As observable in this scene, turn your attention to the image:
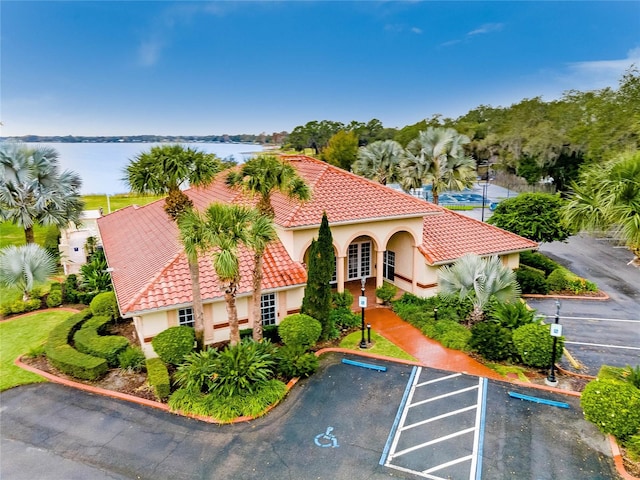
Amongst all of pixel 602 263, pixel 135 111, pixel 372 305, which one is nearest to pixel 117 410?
pixel 372 305

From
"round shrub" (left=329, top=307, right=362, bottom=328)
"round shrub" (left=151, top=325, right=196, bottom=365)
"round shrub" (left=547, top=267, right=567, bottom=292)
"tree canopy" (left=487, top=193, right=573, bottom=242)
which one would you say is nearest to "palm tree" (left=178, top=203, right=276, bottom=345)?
"round shrub" (left=151, top=325, right=196, bottom=365)

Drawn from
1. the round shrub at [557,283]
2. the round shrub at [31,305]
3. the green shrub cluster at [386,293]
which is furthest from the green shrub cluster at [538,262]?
the round shrub at [31,305]

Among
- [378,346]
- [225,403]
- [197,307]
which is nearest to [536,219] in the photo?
[378,346]

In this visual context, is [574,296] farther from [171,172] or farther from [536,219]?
[171,172]

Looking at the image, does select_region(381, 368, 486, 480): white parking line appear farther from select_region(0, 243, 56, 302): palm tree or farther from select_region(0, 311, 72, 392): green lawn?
select_region(0, 243, 56, 302): palm tree

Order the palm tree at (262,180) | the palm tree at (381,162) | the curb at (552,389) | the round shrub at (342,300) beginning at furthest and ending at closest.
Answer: the palm tree at (381,162), the round shrub at (342,300), the palm tree at (262,180), the curb at (552,389)

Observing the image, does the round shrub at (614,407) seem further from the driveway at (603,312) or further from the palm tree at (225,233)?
the palm tree at (225,233)
